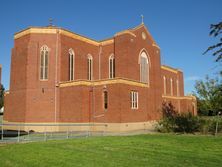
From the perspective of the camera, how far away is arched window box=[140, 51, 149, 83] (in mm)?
36122

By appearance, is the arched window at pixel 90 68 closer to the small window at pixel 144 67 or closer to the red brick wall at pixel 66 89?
the red brick wall at pixel 66 89

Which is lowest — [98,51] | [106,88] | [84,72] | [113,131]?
[113,131]

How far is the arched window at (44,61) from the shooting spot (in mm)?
31969

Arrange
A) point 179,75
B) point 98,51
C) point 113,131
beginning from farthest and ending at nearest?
point 179,75 < point 98,51 < point 113,131

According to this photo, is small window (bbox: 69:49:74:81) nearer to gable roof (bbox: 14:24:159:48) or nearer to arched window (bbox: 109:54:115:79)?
gable roof (bbox: 14:24:159:48)

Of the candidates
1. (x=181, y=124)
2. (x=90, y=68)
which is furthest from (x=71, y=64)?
(x=181, y=124)

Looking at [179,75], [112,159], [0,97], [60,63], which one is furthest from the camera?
[0,97]

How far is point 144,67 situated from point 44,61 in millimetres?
14068

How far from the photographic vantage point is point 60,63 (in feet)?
105

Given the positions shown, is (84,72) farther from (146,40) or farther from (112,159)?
(112,159)

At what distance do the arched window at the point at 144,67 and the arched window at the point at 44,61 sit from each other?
1297 cm

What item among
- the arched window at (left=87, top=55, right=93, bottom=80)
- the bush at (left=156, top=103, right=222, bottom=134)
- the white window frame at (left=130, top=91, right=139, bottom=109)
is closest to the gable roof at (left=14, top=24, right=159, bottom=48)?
the arched window at (left=87, top=55, right=93, bottom=80)

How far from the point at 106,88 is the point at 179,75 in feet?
111

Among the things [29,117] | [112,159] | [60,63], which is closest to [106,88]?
[60,63]
